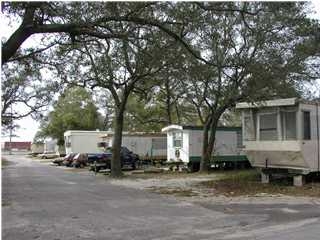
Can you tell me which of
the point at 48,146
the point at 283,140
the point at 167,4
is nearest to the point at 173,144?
the point at 283,140

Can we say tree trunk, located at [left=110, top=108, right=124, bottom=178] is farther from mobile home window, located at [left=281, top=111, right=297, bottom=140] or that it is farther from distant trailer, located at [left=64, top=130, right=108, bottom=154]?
distant trailer, located at [left=64, top=130, right=108, bottom=154]

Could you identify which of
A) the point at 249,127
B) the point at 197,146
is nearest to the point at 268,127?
the point at 249,127

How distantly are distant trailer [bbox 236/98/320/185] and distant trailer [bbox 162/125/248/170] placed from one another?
42.4ft

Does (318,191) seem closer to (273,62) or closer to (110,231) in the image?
(273,62)

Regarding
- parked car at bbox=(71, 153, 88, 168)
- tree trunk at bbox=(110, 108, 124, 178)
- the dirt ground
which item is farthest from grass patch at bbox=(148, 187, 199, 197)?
parked car at bbox=(71, 153, 88, 168)

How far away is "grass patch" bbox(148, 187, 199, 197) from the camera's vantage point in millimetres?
19469

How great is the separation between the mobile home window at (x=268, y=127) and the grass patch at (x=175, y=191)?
4.04 metres

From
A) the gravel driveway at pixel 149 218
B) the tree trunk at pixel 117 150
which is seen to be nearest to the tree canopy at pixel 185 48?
the tree trunk at pixel 117 150

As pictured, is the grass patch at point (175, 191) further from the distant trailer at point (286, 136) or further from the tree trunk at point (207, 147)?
the tree trunk at point (207, 147)

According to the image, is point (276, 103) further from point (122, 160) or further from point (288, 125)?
point (122, 160)

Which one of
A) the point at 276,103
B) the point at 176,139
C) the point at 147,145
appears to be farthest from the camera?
the point at 147,145

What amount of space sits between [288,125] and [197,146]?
14894mm

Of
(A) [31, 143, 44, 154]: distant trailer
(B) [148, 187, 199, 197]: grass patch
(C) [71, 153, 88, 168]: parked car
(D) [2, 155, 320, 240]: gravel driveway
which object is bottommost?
(D) [2, 155, 320, 240]: gravel driveway

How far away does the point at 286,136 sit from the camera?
71.0 feet
